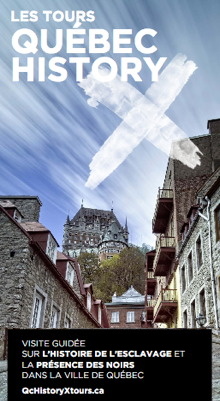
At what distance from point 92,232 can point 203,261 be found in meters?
134

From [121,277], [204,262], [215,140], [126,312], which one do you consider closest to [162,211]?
[215,140]

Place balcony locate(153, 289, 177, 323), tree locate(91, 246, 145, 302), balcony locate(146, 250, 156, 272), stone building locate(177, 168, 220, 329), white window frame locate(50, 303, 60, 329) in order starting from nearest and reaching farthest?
stone building locate(177, 168, 220, 329), white window frame locate(50, 303, 60, 329), balcony locate(153, 289, 177, 323), balcony locate(146, 250, 156, 272), tree locate(91, 246, 145, 302)

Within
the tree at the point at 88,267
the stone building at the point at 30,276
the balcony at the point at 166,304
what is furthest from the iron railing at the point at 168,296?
the tree at the point at 88,267

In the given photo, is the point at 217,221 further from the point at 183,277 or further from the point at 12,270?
the point at 12,270

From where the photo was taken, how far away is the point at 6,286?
12.6 m

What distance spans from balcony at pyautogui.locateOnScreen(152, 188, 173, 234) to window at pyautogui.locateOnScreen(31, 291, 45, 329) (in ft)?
39.5

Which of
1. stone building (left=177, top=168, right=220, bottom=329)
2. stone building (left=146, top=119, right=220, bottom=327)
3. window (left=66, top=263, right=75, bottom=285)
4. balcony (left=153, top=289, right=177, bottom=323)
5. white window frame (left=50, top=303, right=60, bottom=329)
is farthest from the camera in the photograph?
stone building (left=146, top=119, right=220, bottom=327)

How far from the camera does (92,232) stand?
15000cm

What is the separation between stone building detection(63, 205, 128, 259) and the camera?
124 metres
